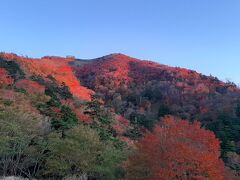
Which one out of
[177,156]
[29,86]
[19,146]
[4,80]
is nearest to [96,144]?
[19,146]

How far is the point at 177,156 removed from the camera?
30734 millimetres

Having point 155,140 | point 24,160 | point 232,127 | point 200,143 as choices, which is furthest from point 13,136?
point 232,127

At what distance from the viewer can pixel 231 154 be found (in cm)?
5391

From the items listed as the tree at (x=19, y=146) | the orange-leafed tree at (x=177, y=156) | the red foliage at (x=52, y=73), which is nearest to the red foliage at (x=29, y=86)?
the red foliage at (x=52, y=73)

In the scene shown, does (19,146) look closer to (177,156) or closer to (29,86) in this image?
(177,156)

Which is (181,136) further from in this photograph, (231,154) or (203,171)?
(231,154)

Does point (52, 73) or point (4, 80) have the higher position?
point (52, 73)

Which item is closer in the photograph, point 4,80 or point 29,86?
point 4,80

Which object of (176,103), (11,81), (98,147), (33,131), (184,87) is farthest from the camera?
(184,87)

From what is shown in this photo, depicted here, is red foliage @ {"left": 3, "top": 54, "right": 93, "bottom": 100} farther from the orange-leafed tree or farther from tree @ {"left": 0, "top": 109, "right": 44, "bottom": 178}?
the orange-leafed tree

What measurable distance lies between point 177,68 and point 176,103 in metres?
42.1

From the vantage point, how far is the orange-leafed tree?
1188 inches

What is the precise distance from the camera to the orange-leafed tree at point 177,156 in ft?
99.0

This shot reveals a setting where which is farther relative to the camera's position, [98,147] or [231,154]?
[231,154]
